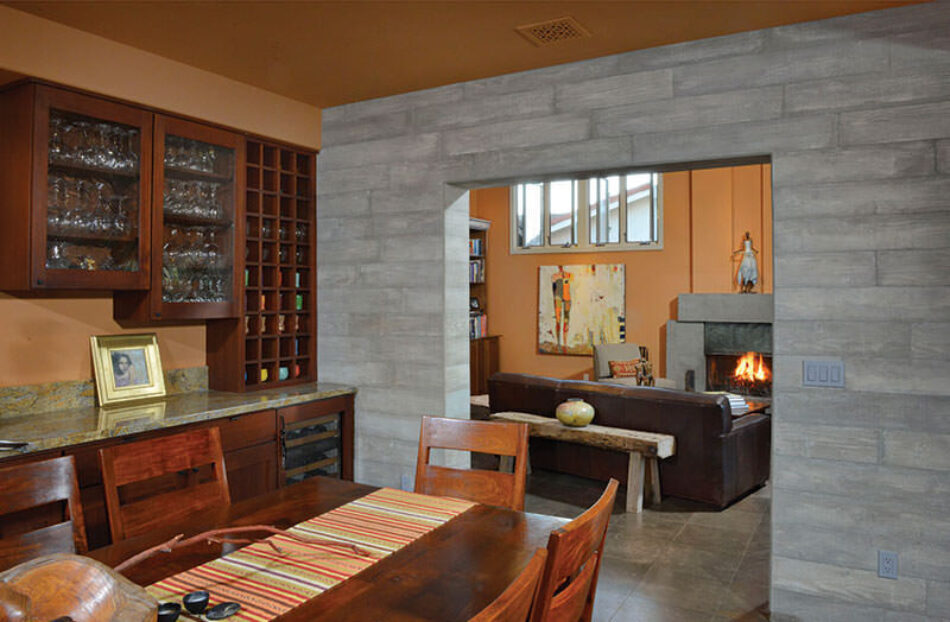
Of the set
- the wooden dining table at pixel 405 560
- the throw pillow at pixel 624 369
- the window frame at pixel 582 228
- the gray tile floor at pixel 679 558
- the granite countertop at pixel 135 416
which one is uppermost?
the window frame at pixel 582 228

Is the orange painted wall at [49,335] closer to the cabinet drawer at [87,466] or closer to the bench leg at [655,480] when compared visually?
the cabinet drawer at [87,466]

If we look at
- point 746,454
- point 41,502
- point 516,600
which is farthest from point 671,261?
point 516,600

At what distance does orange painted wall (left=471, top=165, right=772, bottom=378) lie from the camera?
7129 millimetres

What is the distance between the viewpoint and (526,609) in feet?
3.28

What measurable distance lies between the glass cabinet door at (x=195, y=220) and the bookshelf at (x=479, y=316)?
15.4 feet

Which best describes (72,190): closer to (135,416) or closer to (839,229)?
(135,416)

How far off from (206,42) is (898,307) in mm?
3293

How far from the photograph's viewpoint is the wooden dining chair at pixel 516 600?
89cm

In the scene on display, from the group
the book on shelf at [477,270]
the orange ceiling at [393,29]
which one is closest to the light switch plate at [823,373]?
the orange ceiling at [393,29]

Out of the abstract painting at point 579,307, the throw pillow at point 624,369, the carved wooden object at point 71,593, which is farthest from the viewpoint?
the abstract painting at point 579,307

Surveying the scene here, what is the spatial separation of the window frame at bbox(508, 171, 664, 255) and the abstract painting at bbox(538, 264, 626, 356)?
9.3 inches

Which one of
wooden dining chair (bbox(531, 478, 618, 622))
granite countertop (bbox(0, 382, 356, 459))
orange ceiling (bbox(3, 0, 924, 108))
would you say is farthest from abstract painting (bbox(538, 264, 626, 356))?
wooden dining chair (bbox(531, 478, 618, 622))

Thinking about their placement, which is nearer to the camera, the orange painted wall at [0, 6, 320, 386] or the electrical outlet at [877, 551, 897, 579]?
the electrical outlet at [877, 551, 897, 579]

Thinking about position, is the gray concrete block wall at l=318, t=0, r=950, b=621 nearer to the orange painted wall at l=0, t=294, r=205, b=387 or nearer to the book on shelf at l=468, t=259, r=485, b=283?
the orange painted wall at l=0, t=294, r=205, b=387
